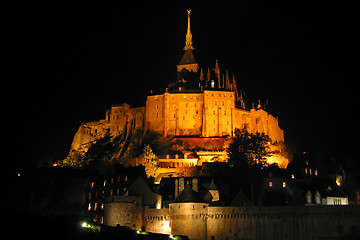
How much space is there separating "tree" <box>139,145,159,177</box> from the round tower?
2560 cm

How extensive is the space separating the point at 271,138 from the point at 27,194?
60.8 metres

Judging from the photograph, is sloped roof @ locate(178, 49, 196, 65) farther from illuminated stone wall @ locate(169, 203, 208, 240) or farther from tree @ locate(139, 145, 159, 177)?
illuminated stone wall @ locate(169, 203, 208, 240)

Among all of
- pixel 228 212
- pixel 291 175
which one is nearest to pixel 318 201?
pixel 291 175

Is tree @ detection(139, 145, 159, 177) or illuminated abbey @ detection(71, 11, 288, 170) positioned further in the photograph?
illuminated abbey @ detection(71, 11, 288, 170)

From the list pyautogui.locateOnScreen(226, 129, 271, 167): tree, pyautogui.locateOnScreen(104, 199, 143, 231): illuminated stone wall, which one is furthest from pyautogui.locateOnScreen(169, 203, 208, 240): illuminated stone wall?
pyautogui.locateOnScreen(226, 129, 271, 167): tree

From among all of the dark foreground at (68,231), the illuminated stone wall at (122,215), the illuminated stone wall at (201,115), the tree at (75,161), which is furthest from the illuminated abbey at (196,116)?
the dark foreground at (68,231)

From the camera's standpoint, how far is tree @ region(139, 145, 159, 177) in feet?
Result: 275

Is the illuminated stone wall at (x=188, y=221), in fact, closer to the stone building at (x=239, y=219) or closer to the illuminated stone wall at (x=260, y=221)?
the stone building at (x=239, y=219)

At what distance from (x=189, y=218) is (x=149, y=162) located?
2933 centimetres

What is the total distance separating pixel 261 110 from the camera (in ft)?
368

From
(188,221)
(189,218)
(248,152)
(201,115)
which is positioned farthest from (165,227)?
(201,115)

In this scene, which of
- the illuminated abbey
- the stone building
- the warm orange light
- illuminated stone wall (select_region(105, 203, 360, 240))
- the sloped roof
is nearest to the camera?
the stone building

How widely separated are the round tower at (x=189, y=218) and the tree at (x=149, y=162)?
25602 mm

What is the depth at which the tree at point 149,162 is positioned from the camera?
275 feet
